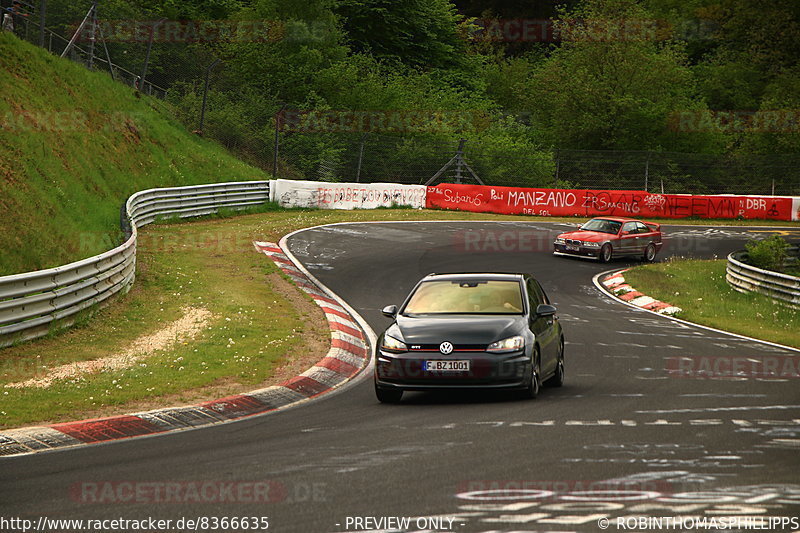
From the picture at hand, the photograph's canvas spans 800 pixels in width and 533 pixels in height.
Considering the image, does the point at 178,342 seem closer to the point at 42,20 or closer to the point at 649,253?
the point at 649,253

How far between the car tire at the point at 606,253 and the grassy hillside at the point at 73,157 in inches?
560

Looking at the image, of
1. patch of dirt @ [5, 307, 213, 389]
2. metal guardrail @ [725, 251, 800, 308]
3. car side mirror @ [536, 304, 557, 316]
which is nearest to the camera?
car side mirror @ [536, 304, 557, 316]

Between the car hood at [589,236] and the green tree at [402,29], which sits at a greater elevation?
the green tree at [402,29]

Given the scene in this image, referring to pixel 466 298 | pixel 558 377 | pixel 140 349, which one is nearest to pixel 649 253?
pixel 558 377

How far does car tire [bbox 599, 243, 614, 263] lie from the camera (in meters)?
29.5

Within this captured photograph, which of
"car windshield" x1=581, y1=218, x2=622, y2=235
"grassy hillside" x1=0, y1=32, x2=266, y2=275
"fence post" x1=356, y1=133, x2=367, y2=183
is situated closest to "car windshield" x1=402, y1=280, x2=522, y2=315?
"grassy hillside" x1=0, y1=32, x2=266, y2=275

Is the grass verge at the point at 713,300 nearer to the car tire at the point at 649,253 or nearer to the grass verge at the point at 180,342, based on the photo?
the grass verge at the point at 180,342

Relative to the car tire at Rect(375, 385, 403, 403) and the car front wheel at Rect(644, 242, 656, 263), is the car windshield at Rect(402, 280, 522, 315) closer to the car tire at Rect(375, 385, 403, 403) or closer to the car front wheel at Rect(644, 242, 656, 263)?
the car tire at Rect(375, 385, 403, 403)

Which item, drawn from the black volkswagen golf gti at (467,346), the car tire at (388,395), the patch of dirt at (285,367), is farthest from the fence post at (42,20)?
the car tire at (388,395)

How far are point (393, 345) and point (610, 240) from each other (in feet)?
65.8

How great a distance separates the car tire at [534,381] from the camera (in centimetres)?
1080

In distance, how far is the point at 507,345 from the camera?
10.7m

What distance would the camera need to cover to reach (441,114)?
5338 centimetres

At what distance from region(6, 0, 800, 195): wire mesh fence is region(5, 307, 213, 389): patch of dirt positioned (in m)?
24.0
